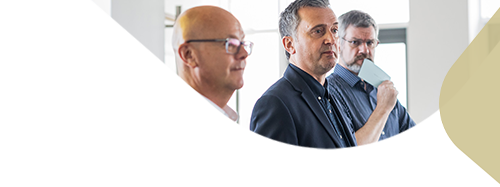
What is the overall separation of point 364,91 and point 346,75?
0.36ft

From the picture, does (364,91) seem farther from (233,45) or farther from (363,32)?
(233,45)

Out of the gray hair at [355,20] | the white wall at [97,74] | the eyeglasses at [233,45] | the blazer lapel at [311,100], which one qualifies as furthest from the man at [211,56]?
the gray hair at [355,20]

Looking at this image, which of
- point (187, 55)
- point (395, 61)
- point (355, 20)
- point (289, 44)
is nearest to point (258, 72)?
point (289, 44)

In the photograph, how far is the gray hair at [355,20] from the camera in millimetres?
1910

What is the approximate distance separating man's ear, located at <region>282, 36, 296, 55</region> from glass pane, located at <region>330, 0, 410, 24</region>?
0.32 metres

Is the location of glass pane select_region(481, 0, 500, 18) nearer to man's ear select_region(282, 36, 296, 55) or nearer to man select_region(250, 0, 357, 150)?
man select_region(250, 0, 357, 150)

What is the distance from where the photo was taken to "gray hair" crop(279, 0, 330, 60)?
1.83 m

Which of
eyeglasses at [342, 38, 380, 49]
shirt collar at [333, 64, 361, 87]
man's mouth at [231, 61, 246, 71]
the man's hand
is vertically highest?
eyeglasses at [342, 38, 380, 49]

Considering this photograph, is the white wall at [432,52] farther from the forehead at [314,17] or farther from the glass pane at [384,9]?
the forehead at [314,17]

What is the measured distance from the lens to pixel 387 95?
196cm

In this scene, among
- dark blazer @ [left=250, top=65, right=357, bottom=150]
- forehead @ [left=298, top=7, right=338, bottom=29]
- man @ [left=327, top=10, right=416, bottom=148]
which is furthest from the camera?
man @ [left=327, top=10, right=416, bottom=148]

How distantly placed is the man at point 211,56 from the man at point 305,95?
0.16m

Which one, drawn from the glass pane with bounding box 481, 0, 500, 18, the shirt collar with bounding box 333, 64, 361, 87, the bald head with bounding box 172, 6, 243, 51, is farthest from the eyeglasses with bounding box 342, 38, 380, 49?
the bald head with bounding box 172, 6, 243, 51

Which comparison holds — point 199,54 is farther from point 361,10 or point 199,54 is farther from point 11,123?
point 11,123
